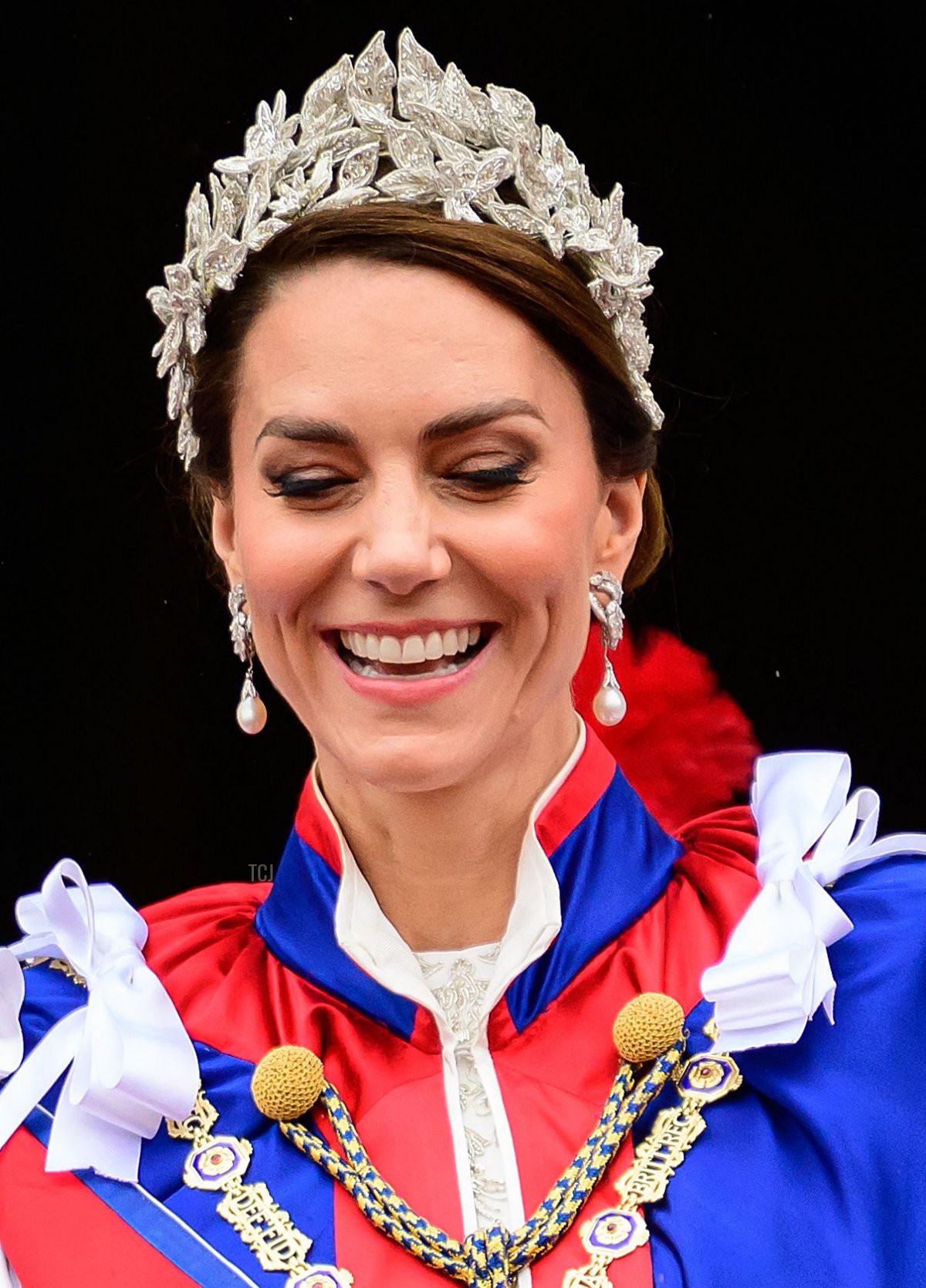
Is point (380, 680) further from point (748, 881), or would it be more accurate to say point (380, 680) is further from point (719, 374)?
point (719, 374)

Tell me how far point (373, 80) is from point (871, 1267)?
1058 mm

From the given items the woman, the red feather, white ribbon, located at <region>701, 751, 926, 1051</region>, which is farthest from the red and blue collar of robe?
the red feather

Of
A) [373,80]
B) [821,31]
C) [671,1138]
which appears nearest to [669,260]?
[821,31]

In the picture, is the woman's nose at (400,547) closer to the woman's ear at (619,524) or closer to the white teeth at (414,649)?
the white teeth at (414,649)

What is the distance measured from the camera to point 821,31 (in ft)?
7.46

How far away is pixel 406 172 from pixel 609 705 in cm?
51

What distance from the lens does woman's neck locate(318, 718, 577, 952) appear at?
5.43 ft

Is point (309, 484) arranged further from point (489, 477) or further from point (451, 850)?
point (451, 850)

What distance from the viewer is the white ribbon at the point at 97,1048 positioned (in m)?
1.56

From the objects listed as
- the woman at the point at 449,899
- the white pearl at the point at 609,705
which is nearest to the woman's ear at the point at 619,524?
the woman at the point at 449,899

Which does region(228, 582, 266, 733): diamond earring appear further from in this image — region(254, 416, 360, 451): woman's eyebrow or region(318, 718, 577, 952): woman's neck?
region(254, 416, 360, 451): woman's eyebrow

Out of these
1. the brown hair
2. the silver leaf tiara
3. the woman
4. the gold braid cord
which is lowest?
the gold braid cord

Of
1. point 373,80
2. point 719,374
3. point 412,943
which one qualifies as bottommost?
point 412,943

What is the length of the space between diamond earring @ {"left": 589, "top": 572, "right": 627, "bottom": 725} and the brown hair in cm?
10
